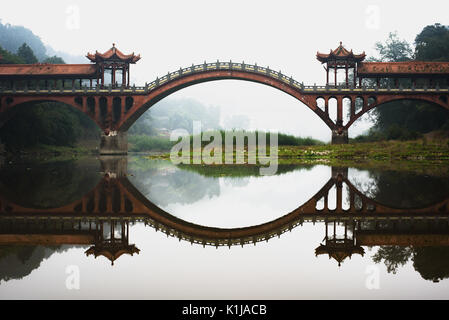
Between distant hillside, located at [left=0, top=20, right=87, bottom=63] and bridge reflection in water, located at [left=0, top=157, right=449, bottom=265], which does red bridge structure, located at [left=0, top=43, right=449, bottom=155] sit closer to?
bridge reflection in water, located at [left=0, top=157, right=449, bottom=265]

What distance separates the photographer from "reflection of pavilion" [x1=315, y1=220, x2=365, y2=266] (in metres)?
4.82

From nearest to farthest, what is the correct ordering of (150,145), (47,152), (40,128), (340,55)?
A: (340,55)
(47,152)
(40,128)
(150,145)

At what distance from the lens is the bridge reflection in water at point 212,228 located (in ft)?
18.0

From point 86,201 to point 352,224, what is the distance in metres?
5.93

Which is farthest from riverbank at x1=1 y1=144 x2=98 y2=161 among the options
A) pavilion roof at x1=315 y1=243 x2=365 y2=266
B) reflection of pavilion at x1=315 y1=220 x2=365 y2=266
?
pavilion roof at x1=315 y1=243 x2=365 y2=266

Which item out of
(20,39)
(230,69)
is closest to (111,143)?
(230,69)

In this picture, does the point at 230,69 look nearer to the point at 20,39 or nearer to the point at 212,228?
the point at 212,228

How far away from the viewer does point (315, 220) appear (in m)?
7.18

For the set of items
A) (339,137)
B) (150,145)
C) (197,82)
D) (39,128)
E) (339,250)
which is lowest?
(339,250)

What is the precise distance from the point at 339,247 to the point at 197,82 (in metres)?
36.5

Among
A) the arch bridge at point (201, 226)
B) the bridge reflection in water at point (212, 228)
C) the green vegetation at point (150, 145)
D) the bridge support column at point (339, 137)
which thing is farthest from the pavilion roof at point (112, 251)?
the green vegetation at point (150, 145)

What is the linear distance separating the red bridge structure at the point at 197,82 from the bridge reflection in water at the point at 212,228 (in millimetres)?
30129

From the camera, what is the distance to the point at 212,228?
6.39 m

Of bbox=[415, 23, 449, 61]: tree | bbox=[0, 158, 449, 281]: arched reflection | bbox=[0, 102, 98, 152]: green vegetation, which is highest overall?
bbox=[415, 23, 449, 61]: tree
